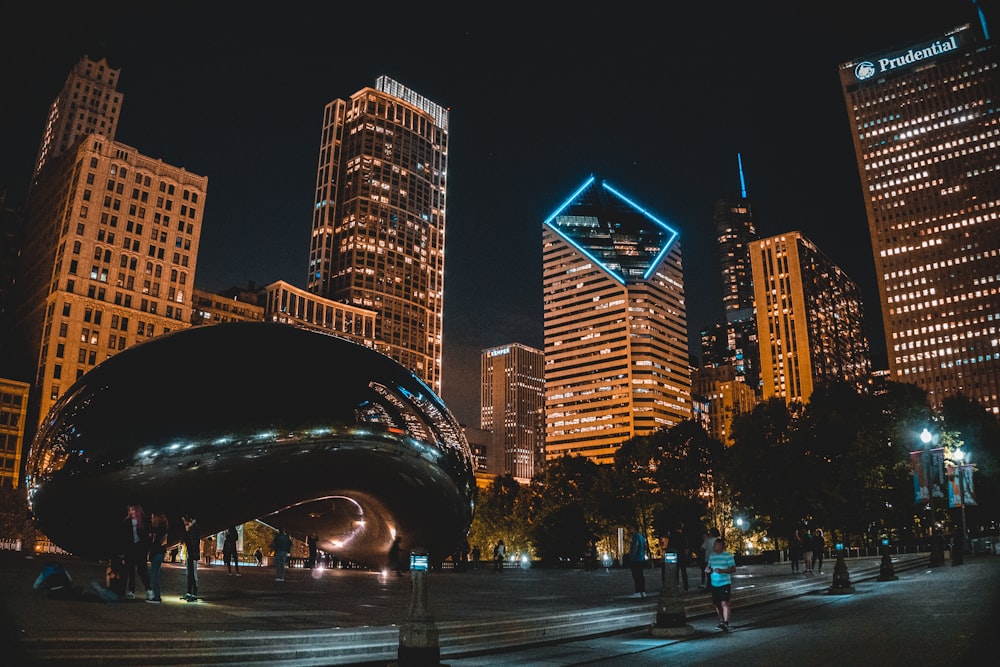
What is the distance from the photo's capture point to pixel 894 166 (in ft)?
562

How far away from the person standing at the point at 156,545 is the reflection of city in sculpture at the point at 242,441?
0.89 ft

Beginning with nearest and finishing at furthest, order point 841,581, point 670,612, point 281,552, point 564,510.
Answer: point 670,612, point 281,552, point 841,581, point 564,510

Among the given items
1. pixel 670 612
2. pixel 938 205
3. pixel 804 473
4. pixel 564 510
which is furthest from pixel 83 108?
pixel 938 205

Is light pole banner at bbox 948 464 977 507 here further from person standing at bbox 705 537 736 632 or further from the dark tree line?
person standing at bbox 705 537 736 632

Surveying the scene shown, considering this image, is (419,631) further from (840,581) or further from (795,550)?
(795,550)

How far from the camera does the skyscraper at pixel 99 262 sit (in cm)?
10544

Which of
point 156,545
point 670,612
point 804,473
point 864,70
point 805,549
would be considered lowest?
point 670,612

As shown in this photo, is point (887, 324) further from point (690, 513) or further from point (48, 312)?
point (48, 312)

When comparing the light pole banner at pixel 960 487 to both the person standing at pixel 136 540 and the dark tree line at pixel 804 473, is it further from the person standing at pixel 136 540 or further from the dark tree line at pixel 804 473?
the person standing at pixel 136 540

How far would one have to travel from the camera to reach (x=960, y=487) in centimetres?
3522

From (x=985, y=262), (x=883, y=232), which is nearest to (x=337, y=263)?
(x=883, y=232)

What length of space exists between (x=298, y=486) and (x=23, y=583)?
350 inches

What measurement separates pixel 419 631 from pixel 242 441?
363 cm

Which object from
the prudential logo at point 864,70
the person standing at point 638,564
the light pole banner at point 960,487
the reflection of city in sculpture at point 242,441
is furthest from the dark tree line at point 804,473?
the prudential logo at point 864,70
